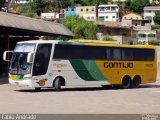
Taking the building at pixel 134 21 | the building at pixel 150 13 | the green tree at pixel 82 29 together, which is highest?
the building at pixel 150 13

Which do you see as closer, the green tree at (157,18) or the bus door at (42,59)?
the bus door at (42,59)

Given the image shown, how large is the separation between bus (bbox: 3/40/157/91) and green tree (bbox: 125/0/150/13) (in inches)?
5618

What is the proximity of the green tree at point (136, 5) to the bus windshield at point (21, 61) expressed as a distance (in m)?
149

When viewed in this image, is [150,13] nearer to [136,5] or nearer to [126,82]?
[136,5]

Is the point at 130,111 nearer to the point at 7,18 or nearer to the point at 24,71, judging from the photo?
the point at 24,71

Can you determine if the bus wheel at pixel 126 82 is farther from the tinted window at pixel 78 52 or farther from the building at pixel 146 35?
the building at pixel 146 35

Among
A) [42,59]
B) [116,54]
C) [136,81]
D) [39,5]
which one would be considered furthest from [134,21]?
[42,59]

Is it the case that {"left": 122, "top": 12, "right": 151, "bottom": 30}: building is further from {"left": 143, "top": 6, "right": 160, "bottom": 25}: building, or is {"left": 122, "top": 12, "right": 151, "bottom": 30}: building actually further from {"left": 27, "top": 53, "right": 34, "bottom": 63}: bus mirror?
{"left": 27, "top": 53, "right": 34, "bottom": 63}: bus mirror

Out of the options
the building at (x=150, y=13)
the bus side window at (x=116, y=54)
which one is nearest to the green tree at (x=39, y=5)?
the building at (x=150, y=13)

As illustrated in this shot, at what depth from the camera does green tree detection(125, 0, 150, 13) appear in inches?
6796

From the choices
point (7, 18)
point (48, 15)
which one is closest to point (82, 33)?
point (7, 18)

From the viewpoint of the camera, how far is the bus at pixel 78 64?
81.6ft

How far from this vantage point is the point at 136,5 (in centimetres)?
17350

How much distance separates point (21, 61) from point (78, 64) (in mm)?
3337
